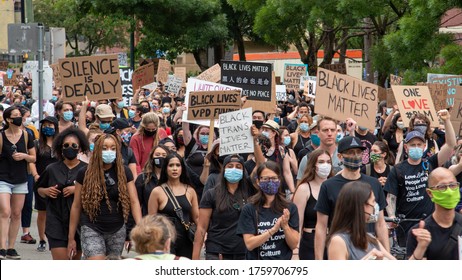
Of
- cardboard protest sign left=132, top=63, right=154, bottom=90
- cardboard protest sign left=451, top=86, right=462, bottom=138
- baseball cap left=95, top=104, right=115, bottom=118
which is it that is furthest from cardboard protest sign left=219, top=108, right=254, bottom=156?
cardboard protest sign left=132, top=63, right=154, bottom=90

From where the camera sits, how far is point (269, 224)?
303 inches

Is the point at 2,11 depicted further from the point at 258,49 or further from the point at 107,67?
the point at 107,67

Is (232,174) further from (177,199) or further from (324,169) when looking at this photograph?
(324,169)

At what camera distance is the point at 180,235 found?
9055 mm

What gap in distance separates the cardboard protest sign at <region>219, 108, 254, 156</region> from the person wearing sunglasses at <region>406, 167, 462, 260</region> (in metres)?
3.96

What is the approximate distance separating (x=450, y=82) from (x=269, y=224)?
11.1 meters

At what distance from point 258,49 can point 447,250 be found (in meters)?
66.5

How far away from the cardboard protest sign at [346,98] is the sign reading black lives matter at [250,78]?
2.45 m

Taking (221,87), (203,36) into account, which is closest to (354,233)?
(221,87)

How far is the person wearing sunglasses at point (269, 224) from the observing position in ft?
24.9

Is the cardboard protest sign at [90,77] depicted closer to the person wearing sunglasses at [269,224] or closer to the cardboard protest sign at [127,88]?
the person wearing sunglasses at [269,224]

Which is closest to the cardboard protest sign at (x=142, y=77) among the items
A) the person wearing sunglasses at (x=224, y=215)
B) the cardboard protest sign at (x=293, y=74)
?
the cardboard protest sign at (x=293, y=74)

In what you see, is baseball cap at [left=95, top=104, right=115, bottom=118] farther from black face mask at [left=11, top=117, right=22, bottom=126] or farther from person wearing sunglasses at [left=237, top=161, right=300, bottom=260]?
person wearing sunglasses at [left=237, top=161, right=300, bottom=260]

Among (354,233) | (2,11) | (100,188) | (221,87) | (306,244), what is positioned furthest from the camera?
(2,11)
